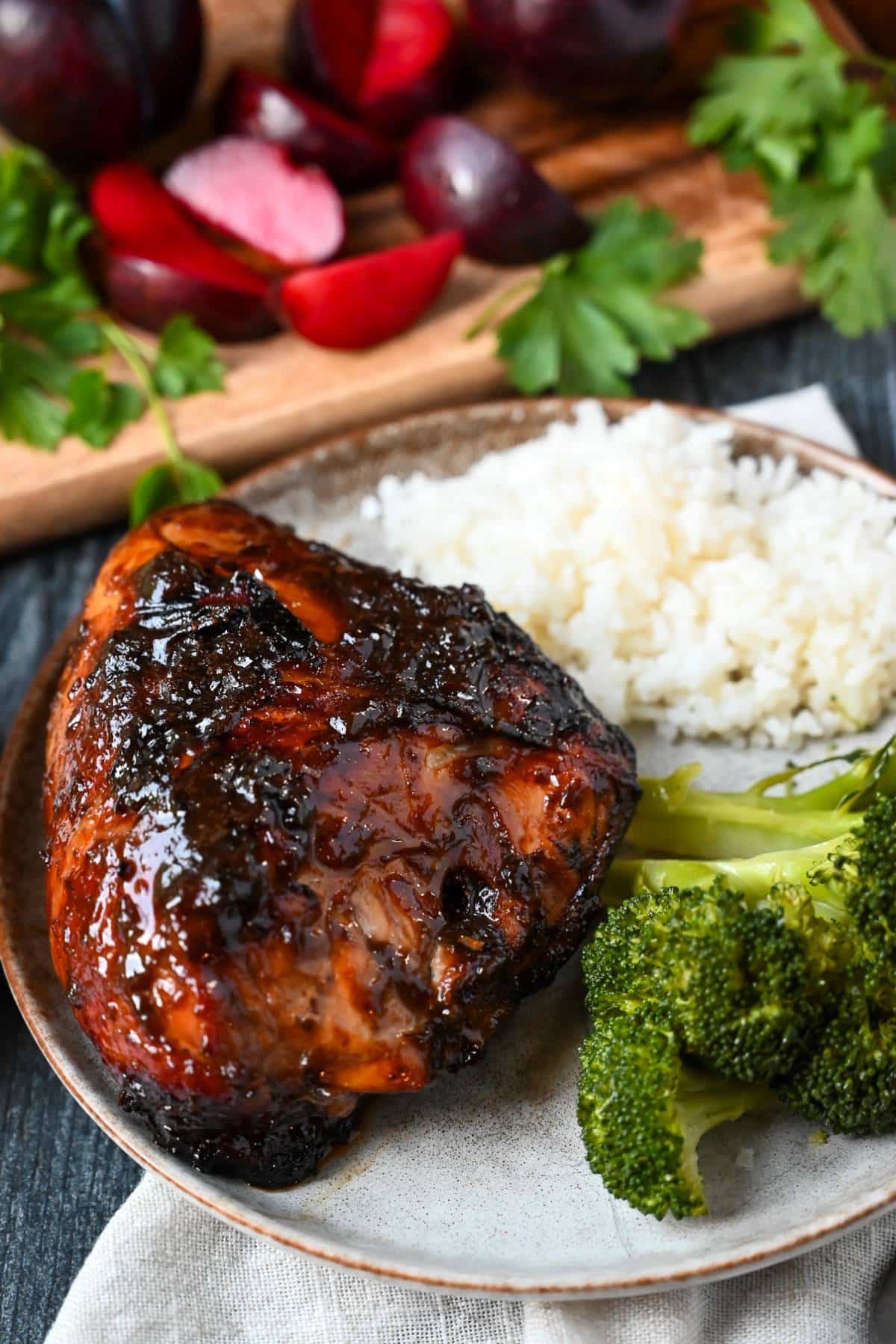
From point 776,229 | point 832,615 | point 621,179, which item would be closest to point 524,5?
point 621,179

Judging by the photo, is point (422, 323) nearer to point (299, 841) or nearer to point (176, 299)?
point (176, 299)

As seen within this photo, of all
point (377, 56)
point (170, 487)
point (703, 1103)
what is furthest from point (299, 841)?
point (377, 56)

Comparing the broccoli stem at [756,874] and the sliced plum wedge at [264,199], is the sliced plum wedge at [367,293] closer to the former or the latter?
the sliced plum wedge at [264,199]

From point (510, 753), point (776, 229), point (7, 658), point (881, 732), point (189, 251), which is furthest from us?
point (776, 229)

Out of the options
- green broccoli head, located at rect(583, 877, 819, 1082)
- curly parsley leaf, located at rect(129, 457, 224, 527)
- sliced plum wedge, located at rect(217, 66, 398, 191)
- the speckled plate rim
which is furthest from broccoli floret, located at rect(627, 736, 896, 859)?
sliced plum wedge, located at rect(217, 66, 398, 191)

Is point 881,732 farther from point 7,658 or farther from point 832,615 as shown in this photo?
point 7,658

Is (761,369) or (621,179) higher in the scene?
(621,179)
